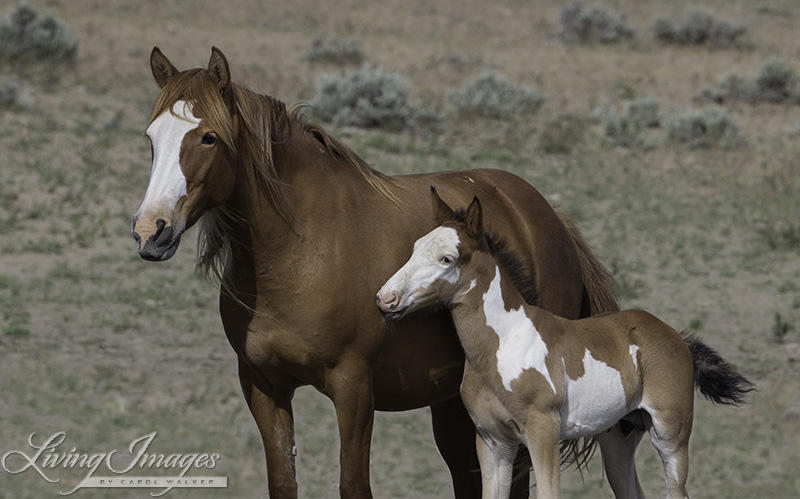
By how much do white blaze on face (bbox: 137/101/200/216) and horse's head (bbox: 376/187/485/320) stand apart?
803mm

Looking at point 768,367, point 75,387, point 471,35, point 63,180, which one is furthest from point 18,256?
point 471,35

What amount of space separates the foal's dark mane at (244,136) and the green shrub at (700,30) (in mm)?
20483

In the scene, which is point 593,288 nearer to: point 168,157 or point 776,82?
point 168,157

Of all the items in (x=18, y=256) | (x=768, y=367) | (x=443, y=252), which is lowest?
(x=768, y=367)

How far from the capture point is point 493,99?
578 inches

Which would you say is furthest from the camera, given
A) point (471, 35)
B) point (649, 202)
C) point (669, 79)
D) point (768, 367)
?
point (471, 35)

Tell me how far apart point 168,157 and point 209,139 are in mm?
162

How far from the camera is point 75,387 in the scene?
718cm

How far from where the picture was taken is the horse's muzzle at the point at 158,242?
3.22 m

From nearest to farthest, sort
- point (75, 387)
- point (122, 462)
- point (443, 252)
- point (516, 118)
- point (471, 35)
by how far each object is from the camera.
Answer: point (443, 252), point (122, 462), point (75, 387), point (516, 118), point (471, 35)

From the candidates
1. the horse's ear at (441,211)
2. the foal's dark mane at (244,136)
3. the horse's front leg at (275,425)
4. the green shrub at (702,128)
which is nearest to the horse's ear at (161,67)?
the foal's dark mane at (244,136)

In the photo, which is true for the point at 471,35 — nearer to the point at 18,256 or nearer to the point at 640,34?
the point at 640,34

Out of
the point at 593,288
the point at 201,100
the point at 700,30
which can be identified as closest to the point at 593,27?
the point at 700,30

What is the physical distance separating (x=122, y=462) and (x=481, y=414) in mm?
3392
